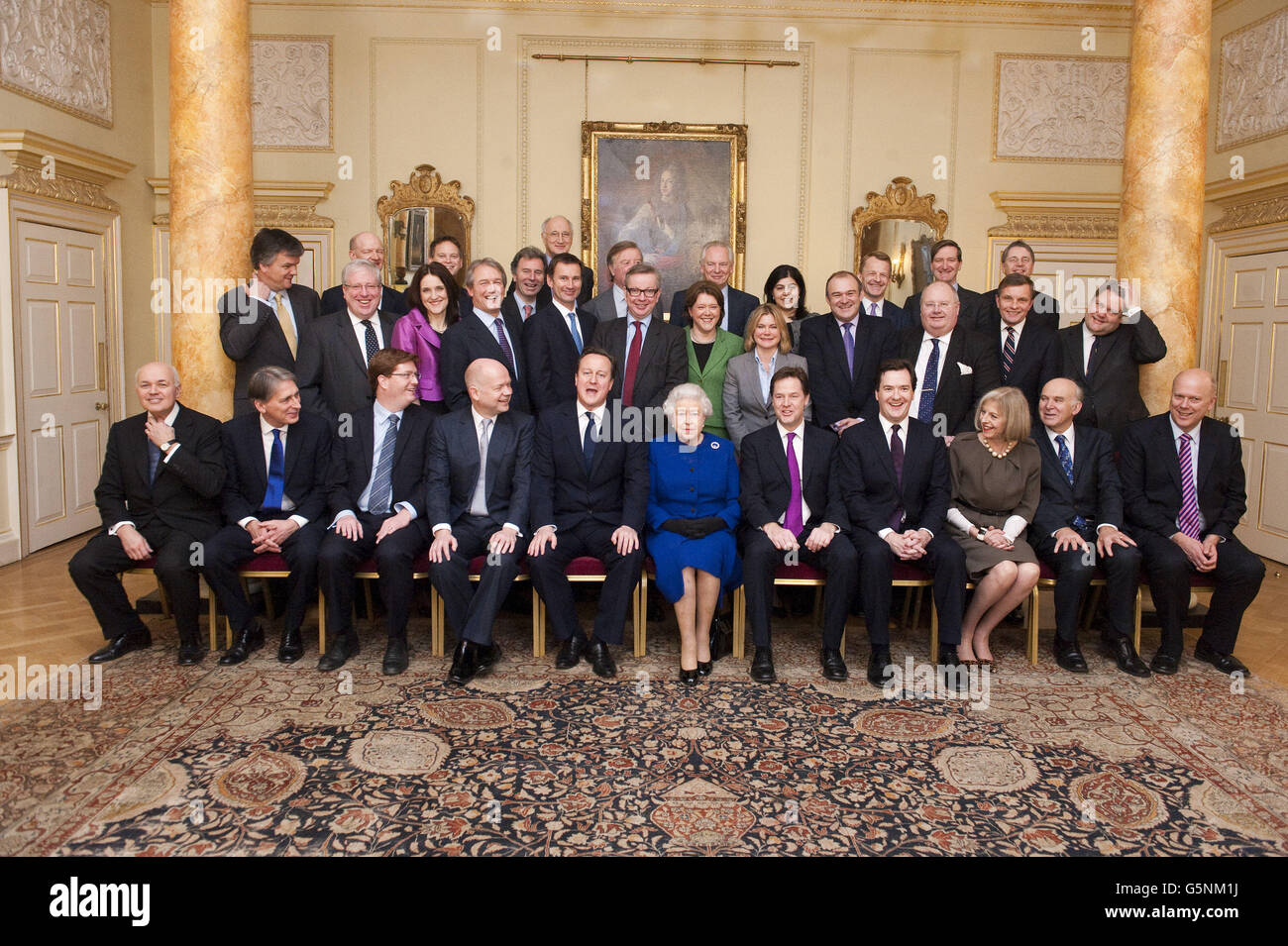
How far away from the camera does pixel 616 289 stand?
6590 mm

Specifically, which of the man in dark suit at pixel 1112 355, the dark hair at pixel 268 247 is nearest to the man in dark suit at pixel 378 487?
the dark hair at pixel 268 247

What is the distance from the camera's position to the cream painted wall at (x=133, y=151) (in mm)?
8977

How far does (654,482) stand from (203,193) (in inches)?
127

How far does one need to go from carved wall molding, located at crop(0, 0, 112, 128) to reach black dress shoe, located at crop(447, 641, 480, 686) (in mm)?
5799

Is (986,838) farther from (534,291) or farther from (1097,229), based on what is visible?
(1097,229)

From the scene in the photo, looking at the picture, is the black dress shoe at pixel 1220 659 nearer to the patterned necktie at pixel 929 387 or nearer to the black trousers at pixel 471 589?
the patterned necktie at pixel 929 387

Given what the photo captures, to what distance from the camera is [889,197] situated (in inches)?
381

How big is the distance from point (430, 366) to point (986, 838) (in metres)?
3.92

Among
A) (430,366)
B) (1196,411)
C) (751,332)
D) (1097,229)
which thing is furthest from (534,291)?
(1097,229)

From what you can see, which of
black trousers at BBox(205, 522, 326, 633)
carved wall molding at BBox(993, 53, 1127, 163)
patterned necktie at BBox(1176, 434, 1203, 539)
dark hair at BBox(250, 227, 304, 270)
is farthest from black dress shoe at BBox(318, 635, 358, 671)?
carved wall molding at BBox(993, 53, 1127, 163)

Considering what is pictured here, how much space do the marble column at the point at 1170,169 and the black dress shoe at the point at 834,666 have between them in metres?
2.82

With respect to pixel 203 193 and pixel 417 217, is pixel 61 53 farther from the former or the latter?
pixel 203 193

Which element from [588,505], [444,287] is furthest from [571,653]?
[444,287]

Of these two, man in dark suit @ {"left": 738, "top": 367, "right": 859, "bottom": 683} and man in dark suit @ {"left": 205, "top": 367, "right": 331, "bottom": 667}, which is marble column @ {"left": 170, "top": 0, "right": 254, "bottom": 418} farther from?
man in dark suit @ {"left": 738, "top": 367, "right": 859, "bottom": 683}
